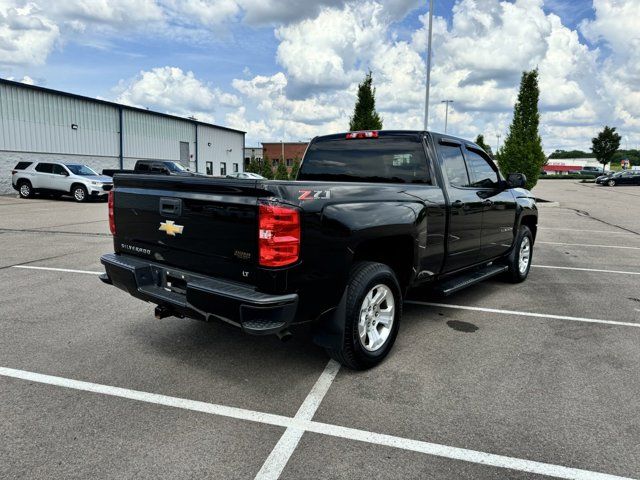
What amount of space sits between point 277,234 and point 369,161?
2136 millimetres

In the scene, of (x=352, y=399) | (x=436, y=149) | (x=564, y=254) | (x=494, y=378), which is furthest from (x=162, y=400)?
(x=564, y=254)

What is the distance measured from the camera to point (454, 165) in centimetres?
502

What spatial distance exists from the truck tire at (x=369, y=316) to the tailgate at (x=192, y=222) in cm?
85

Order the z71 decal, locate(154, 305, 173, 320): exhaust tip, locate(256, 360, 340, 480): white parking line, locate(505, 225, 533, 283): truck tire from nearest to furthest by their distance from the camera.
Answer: locate(256, 360, 340, 480): white parking line
the z71 decal
locate(154, 305, 173, 320): exhaust tip
locate(505, 225, 533, 283): truck tire

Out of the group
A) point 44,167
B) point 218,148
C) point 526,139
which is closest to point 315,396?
point 44,167

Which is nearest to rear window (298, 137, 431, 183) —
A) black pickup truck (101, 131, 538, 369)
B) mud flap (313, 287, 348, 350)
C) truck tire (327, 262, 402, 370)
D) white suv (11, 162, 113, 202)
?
black pickup truck (101, 131, 538, 369)

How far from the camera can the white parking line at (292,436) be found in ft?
8.15

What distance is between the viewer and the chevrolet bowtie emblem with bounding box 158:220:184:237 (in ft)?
11.5

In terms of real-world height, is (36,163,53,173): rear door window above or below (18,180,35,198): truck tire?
above

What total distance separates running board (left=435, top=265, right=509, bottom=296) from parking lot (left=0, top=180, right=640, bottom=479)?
39 centimetres

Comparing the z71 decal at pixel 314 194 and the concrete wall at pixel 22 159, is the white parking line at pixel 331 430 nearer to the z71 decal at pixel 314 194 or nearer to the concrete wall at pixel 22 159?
the z71 decal at pixel 314 194

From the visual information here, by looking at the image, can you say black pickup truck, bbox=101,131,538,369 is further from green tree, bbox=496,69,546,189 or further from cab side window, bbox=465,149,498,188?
green tree, bbox=496,69,546,189

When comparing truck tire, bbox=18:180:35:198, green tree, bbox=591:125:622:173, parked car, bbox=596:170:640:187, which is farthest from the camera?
green tree, bbox=591:125:622:173

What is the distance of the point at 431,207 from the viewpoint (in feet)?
14.1
